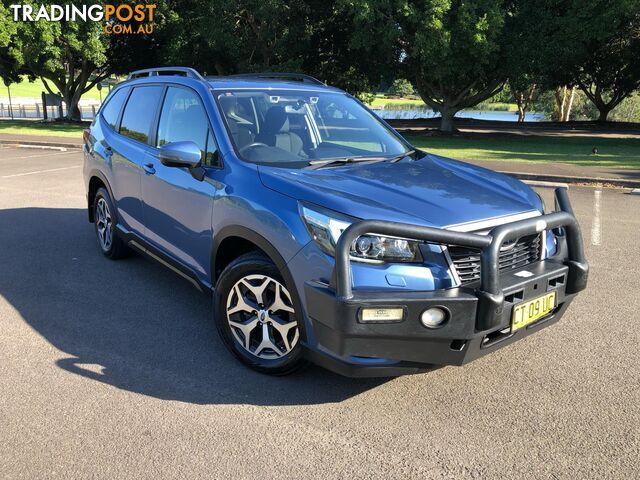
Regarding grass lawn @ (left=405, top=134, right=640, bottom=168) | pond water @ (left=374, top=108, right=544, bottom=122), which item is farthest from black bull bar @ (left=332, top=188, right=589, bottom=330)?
pond water @ (left=374, top=108, right=544, bottom=122)

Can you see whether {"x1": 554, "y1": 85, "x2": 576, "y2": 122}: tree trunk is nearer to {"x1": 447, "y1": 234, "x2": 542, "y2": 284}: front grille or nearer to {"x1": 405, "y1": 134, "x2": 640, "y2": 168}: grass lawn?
{"x1": 405, "y1": 134, "x2": 640, "y2": 168}: grass lawn

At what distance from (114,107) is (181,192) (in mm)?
2195

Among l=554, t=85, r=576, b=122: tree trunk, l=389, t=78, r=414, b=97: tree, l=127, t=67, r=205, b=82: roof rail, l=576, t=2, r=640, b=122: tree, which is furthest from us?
l=554, t=85, r=576, b=122: tree trunk

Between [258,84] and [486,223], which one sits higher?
[258,84]

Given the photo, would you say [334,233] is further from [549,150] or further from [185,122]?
[549,150]

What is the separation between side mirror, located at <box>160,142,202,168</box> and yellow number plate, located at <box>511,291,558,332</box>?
84.4 inches

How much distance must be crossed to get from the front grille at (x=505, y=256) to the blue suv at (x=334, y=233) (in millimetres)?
10

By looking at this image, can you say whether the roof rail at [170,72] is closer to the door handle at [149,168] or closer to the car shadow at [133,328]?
the door handle at [149,168]

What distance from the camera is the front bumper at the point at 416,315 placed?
102 inches

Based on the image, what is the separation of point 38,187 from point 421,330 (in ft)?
30.9

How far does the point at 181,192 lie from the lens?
3.95 meters

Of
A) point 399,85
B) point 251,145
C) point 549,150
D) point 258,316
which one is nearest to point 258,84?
point 251,145

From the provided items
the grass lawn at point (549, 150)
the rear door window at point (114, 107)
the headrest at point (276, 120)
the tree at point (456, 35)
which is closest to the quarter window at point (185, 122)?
the headrest at point (276, 120)

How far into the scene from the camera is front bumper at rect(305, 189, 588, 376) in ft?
8.53
